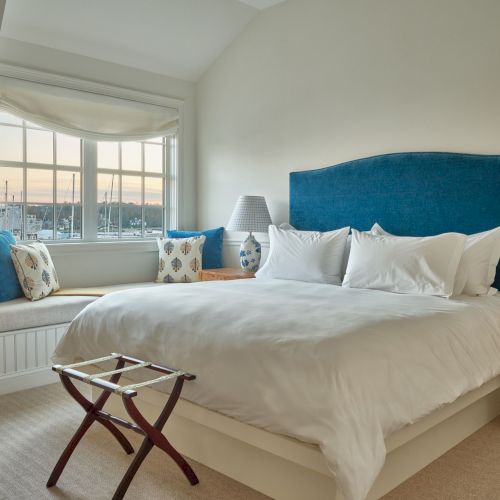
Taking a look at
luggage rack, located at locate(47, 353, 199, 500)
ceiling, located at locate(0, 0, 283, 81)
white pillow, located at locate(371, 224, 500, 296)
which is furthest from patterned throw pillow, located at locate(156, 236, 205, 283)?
white pillow, located at locate(371, 224, 500, 296)

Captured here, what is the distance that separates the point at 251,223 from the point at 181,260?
30.9 inches

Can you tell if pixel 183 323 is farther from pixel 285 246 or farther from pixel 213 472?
pixel 285 246

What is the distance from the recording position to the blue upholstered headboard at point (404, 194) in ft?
11.2

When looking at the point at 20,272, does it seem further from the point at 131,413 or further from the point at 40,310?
the point at 131,413

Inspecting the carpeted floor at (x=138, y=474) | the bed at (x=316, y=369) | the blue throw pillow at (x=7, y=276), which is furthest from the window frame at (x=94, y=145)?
the carpeted floor at (x=138, y=474)

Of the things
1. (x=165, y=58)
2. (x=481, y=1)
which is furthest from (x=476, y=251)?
(x=165, y=58)

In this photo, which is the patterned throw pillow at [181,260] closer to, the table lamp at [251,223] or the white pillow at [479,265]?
the table lamp at [251,223]

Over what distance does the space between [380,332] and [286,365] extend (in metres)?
0.45

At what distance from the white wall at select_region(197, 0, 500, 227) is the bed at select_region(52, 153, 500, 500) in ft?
1.70

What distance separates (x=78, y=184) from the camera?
4.73 m

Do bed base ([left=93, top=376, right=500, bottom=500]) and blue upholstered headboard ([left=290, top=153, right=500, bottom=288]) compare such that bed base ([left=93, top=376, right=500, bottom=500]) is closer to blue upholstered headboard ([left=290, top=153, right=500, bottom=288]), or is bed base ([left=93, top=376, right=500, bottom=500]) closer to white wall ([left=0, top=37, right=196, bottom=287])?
blue upholstered headboard ([left=290, top=153, right=500, bottom=288])

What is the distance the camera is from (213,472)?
2426mm

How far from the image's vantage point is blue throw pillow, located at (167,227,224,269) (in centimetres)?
503

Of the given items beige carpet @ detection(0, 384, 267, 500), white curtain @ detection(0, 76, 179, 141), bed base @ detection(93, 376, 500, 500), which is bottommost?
beige carpet @ detection(0, 384, 267, 500)
